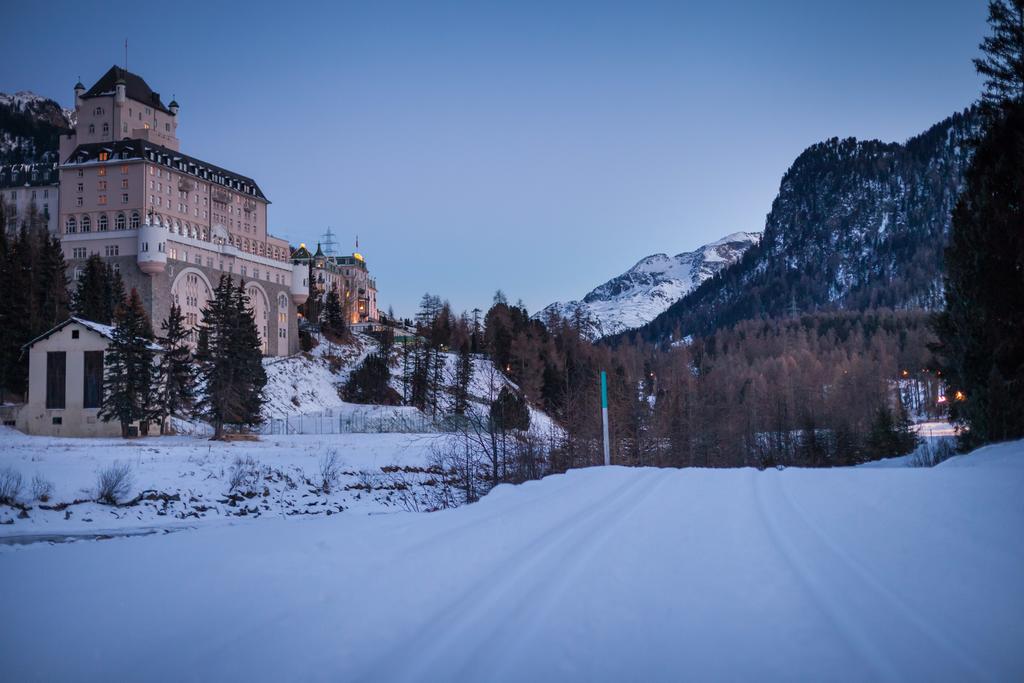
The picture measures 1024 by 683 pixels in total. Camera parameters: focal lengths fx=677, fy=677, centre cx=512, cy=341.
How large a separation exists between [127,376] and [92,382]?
2.97m

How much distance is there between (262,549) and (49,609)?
221 cm

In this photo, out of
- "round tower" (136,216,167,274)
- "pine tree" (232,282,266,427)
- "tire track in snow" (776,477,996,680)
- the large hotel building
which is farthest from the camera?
the large hotel building

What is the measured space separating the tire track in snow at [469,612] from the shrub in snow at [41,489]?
21016 mm

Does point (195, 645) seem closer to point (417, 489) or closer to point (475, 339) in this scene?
point (417, 489)

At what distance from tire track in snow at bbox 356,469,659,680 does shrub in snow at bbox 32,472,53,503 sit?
21.0 meters

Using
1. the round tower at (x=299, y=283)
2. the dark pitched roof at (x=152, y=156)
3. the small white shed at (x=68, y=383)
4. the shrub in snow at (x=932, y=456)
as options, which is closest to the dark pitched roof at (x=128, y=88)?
the dark pitched roof at (x=152, y=156)

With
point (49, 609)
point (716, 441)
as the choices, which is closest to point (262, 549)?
point (49, 609)

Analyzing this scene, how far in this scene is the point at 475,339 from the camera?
4208 inches

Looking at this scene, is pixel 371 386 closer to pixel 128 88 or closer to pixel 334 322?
pixel 334 322

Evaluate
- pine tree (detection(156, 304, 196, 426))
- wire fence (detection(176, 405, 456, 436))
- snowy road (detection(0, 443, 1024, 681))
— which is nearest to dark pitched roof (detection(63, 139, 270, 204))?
wire fence (detection(176, 405, 456, 436))

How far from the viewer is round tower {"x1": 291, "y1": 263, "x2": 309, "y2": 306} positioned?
3573 inches

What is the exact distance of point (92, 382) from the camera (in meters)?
41.9

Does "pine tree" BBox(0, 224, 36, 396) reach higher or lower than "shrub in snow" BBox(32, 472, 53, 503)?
higher

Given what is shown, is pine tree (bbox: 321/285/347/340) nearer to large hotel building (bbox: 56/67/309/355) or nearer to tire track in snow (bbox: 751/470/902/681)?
large hotel building (bbox: 56/67/309/355)
